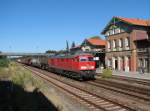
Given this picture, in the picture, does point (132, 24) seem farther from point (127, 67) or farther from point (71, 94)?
point (71, 94)

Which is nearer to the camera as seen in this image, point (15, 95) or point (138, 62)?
point (15, 95)

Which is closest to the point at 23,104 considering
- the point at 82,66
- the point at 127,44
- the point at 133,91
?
the point at 133,91

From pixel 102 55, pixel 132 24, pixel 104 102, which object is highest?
pixel 132 24

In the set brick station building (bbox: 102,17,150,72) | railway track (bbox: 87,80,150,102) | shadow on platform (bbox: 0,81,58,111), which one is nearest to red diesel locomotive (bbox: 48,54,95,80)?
railway track (bbox: 87,80,150,102)

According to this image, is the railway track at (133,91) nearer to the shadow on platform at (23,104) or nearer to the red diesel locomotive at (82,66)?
the red diesel locomotive at (82,66)

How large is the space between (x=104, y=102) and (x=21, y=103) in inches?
201

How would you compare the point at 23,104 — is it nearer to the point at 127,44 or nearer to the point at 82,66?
the point at 82,66

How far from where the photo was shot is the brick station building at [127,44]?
1660 inches

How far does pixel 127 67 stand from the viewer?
45469 millimetres

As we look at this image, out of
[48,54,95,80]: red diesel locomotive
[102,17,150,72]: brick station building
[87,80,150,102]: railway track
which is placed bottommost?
[87,80,150,102]: railway track

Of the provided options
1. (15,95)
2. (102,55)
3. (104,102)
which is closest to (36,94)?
(15,95)

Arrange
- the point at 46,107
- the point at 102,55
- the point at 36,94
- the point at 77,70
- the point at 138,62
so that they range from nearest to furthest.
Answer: the point at 46,107, the point at 36,94, the point at 77,70, the point at 138,62, the point at 102,55

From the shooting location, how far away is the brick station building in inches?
1660

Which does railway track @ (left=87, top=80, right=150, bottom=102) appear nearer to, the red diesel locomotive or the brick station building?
the red diesel locomotive
